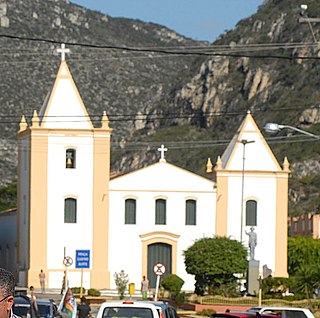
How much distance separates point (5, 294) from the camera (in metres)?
7.13

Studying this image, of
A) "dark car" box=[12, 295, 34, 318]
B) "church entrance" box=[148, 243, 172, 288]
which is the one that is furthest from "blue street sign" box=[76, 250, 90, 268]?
"church entrance" box=[148, 243, 172, 288]

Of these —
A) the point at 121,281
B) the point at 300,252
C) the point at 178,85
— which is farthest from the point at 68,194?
the point at 178,85

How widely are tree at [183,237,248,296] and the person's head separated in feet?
179

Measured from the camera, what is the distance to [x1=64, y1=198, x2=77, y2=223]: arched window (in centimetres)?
6900

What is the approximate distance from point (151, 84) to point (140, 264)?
122m

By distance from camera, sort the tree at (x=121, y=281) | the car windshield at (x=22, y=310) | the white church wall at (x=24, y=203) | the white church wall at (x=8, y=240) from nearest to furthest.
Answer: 1. the car windshield at (x=22, y=310)
2. the tree at (x=121, y=281)
3. the white church wall at (x=24, y=203)
4. the white church wall at (x=8, y=240)

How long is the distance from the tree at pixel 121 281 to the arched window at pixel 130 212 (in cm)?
313

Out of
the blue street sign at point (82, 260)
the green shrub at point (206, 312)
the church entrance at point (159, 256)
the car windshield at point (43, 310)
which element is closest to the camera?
the car windshield at point (43, 310)

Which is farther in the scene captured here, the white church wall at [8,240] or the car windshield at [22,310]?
the white church wall at [8,240]

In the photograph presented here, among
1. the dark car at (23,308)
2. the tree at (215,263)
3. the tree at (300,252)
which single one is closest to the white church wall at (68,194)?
the tree at (215,263)

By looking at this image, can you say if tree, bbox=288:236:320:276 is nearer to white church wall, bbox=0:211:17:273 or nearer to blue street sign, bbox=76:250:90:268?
white church wall, bbox=0:211:17:273

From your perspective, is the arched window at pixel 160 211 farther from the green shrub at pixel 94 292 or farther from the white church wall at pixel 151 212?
the green shrub at pixel 94 292

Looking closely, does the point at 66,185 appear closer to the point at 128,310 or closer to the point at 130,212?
the point at 130,212

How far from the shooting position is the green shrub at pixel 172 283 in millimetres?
62688
